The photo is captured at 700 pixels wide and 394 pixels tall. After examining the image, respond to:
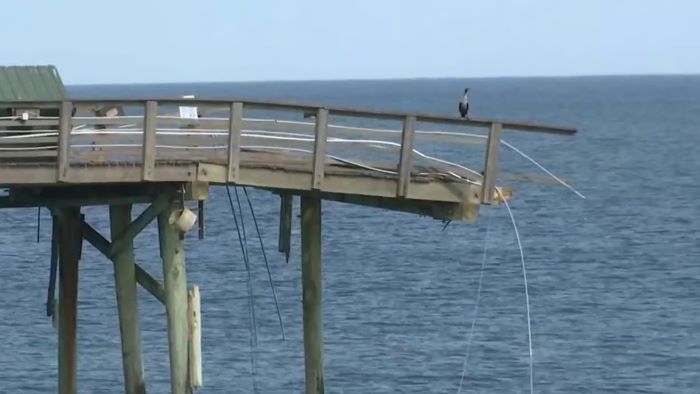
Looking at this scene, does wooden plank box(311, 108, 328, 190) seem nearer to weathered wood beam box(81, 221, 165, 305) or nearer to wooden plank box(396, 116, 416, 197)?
wooden plank box(396, 116, 416, 197)

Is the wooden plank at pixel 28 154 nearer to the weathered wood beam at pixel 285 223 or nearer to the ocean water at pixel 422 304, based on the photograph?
the weathered wood beam at pixel 285 223

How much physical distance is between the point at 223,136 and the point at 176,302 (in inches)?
75.9

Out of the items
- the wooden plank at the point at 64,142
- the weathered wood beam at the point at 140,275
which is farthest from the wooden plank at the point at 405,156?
the wooden plank at the point at 64,142

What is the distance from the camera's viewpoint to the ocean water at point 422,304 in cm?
2711

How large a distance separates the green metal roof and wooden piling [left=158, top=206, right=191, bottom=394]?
3.81m

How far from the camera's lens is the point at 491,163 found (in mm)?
16453

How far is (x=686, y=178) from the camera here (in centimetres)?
6200

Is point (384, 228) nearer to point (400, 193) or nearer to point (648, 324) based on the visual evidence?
point (648, 324)

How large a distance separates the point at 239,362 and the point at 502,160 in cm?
4407

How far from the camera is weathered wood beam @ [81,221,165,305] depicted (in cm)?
1741

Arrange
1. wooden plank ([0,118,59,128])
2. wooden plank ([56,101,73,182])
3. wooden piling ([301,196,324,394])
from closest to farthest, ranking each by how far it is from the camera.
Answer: wooden plank ([56,101,73,182])
wooden plank ([0,118,59,128])
wooden piling ([301,196,324,394])

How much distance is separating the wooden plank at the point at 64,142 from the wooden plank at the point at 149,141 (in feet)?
2.24

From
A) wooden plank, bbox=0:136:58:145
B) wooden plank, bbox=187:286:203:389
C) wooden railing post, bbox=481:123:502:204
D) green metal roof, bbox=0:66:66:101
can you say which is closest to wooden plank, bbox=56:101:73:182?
wooden plank, bbox=0:136:58:145

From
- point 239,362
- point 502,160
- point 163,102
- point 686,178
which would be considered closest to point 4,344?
point 239,362
